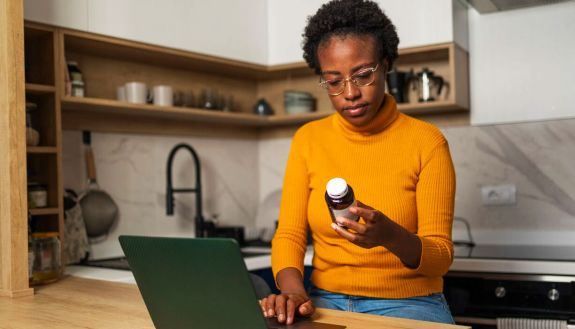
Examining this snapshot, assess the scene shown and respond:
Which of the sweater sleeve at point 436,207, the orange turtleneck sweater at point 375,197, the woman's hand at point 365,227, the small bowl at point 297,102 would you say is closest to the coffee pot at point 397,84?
the small bowl at point 297,102

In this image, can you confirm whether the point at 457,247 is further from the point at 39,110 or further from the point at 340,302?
the point at 39,110

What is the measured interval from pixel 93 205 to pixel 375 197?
1.42 metres

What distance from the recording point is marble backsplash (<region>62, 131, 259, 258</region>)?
268 centimetres

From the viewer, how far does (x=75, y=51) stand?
2.55 metres

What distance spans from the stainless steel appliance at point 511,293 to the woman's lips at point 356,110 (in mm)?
1011

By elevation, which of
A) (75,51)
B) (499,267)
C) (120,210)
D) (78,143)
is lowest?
(499,267)

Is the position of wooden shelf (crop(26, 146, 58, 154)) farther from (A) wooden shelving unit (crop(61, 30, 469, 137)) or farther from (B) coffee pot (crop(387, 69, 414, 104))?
(B) coffee pot (crop(387, 69, 414, 104))

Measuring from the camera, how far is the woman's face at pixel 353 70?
4.87ft

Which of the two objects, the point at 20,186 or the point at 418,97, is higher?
the point at 418,97

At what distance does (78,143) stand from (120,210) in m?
0.33

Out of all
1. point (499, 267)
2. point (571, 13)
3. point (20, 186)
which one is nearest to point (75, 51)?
point (20, 186)

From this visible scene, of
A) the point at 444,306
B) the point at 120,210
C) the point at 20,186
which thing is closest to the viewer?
the point at 444,306

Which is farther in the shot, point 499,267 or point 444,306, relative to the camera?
point 499,267

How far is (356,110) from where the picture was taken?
151cm
